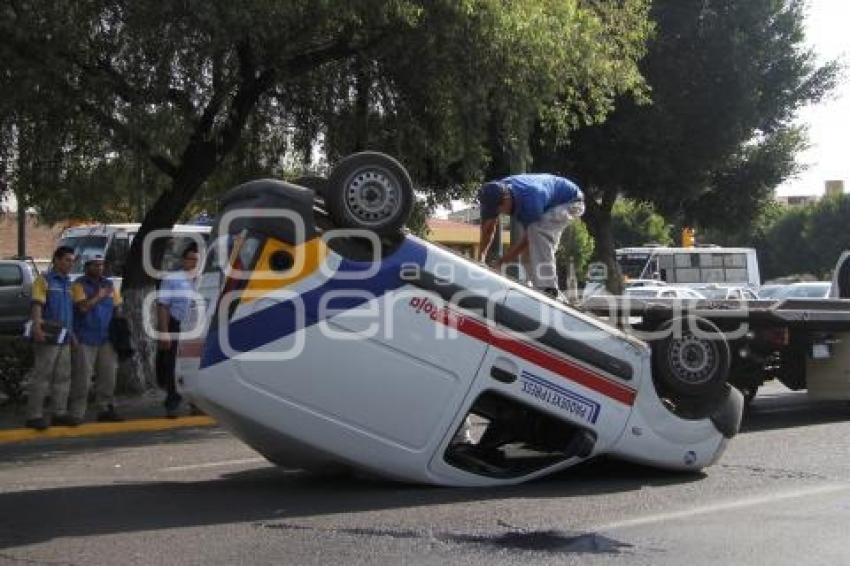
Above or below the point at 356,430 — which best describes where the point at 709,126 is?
above

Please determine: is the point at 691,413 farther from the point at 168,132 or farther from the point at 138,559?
the point at 168,132

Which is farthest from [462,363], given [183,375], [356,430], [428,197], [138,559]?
[428,197]

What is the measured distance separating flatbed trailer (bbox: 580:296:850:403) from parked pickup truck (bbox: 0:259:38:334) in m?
15.2

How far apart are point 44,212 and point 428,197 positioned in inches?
240

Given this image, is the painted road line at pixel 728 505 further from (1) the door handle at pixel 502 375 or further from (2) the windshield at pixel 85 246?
(2) the windshield at pixel 85 246

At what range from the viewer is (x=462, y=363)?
7035mm

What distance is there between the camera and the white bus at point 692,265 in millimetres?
42625

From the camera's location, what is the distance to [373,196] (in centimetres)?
708

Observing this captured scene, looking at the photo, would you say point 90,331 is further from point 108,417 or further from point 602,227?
point 602,227

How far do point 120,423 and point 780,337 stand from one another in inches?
272

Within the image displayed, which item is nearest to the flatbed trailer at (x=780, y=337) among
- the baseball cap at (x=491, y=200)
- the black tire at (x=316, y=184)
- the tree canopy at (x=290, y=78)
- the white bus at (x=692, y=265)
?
the baseball cap at (x=491, y=200)

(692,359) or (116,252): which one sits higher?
(116,252)

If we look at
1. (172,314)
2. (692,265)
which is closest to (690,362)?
(172,314)

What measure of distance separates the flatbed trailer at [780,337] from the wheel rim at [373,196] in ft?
9.71
